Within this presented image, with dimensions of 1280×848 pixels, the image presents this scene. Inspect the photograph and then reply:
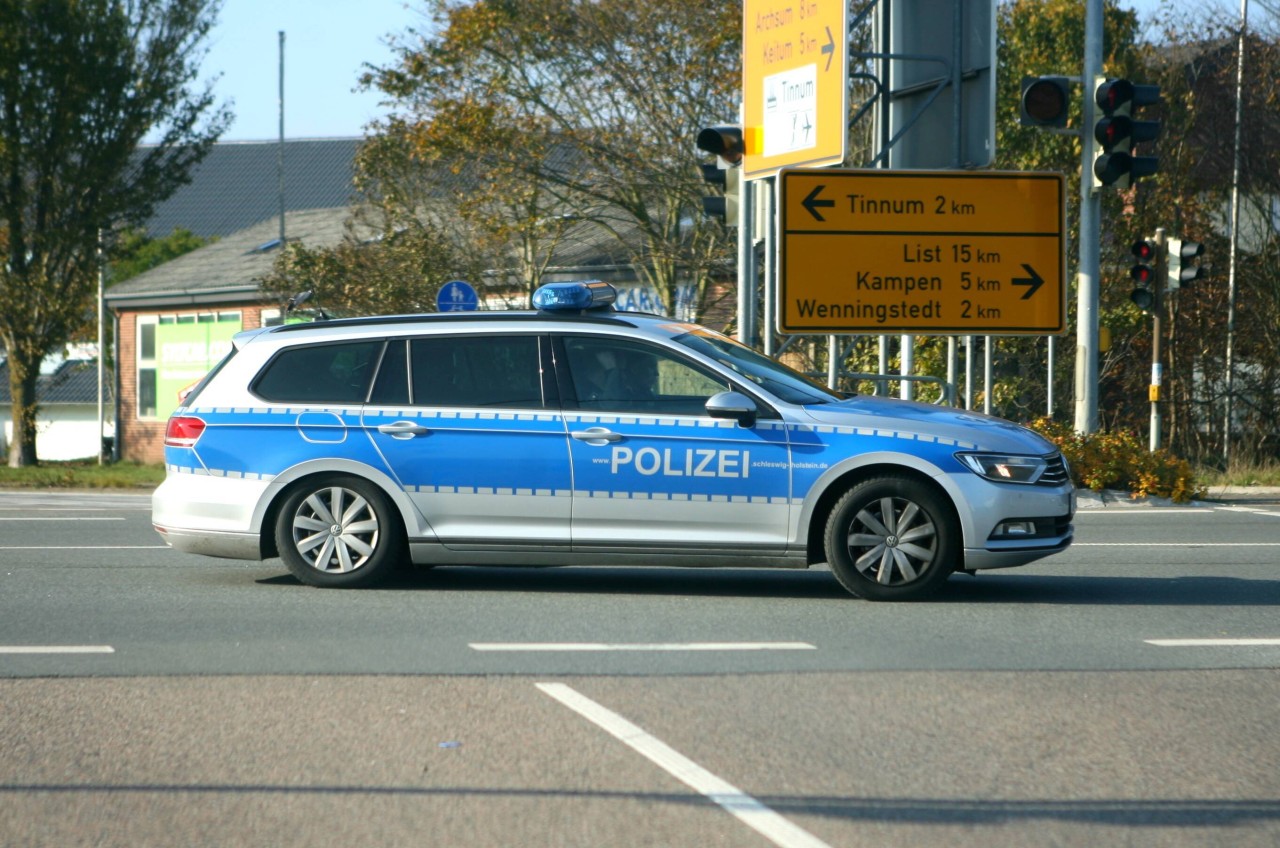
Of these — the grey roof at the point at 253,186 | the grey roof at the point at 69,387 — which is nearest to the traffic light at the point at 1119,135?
the grey roof at the point at 69,387

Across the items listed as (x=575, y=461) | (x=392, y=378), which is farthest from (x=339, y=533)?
(x=575, y=461)

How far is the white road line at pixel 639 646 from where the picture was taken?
7602 mm

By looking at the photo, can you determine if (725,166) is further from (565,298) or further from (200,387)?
(200,387)

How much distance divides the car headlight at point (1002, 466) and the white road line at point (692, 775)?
3100 millimetres

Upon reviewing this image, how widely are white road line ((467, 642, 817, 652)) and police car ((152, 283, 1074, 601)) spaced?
1372 millimetres

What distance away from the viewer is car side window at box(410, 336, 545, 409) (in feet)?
31.0

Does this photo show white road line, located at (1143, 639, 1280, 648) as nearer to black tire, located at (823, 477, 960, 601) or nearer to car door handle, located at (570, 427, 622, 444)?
black tire, located at (823, 477, 960, 601)

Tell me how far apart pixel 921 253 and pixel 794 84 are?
3.16 meters

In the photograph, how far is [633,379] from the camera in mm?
9367

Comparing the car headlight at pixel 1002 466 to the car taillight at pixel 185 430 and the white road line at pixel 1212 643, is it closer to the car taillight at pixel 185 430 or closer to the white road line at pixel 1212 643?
the white road line at pixel 1212 643

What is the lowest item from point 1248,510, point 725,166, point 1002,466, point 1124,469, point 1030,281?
point 1248,510

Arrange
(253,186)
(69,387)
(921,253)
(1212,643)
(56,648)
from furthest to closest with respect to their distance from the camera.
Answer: (253,186) < (69,387) < (921,253) < (1212,643) < (56,648)

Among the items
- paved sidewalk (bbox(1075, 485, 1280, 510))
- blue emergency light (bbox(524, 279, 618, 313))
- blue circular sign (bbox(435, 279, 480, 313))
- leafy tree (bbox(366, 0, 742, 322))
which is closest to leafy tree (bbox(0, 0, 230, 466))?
leafy tree (bbox(366, 0, 742, 322))

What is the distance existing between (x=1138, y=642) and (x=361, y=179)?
81.9 feet
